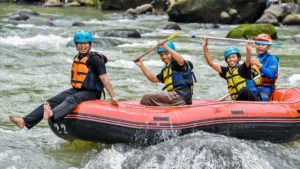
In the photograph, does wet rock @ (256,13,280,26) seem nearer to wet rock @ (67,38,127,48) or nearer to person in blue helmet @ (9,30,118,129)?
wet rock @ (67,38,127,48)

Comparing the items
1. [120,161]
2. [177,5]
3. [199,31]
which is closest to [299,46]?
[199,31]

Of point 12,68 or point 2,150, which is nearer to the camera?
point 2,150

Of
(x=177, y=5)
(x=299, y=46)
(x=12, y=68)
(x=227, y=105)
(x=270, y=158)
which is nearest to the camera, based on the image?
(x=270, y=158)

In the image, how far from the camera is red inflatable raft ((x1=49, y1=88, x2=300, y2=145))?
5918mm

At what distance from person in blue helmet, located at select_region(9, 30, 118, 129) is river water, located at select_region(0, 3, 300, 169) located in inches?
23.6

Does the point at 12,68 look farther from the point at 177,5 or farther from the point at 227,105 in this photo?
the point at 177,5

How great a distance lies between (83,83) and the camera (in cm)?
622

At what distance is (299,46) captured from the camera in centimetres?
1595

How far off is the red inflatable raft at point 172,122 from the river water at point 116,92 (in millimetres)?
134

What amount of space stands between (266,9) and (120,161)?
20.4 metres

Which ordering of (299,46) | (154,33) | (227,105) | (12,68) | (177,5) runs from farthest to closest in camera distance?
1. (177,5)
2. (154,33)
3. (299,46)
4. (12,68)
5. (227,105)

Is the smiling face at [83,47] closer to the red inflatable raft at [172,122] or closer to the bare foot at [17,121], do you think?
the red inflatable raft at [172,122]

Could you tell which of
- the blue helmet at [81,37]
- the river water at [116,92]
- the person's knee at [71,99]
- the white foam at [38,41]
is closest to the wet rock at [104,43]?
the river water at [116,92]

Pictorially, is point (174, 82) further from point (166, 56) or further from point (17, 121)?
point (17, 121)
